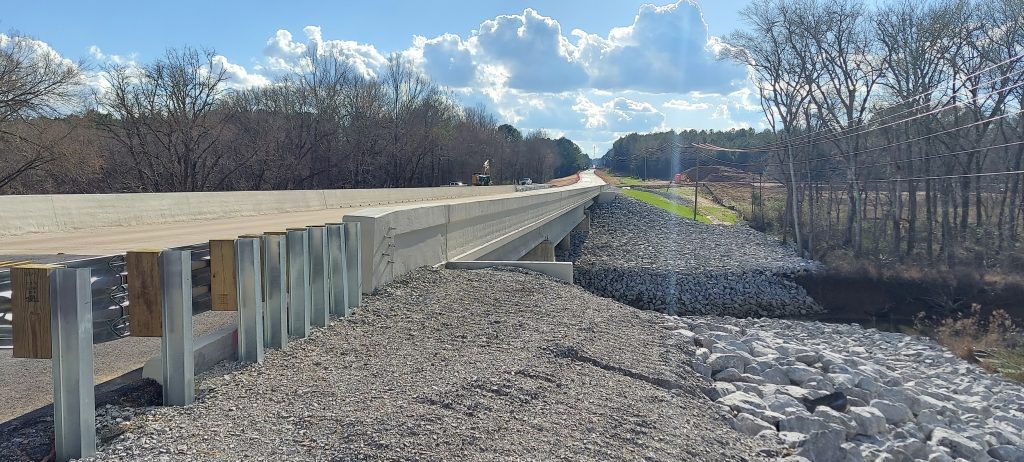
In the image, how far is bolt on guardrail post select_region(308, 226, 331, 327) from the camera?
793 cm

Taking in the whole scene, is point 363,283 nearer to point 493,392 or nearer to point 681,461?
point 493,392

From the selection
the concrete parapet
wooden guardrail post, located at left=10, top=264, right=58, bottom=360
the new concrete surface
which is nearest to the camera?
wooden guardrail post, located at left=10, top=264, right=58, bottom=360

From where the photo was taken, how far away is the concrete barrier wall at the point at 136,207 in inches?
581

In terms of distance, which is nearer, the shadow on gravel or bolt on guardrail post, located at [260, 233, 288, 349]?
the shadow on gravel

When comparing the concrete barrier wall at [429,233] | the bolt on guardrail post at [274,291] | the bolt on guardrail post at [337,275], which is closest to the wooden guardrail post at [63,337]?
the bolt on guardrail post at [274,291]

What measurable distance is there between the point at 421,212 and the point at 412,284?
61.7 inches

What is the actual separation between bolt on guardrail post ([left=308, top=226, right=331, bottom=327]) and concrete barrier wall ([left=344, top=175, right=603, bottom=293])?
1.62 m

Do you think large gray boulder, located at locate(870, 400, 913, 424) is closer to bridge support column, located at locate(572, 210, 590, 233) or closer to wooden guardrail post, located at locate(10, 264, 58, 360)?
wooden guardrail post, located at locate(10, 264, 58, 360)

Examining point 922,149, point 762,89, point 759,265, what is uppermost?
point 762,89

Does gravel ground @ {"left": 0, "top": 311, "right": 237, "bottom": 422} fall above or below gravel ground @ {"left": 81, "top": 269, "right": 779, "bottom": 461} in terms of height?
above

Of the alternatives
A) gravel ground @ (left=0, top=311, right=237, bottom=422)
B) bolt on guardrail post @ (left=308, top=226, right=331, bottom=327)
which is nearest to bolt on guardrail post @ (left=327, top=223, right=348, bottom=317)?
bolt on guardrail post @ (left=308, top=226, right=331, bottom=327)

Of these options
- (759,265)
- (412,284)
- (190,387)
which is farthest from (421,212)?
(759,265)

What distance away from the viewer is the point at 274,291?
6.76 m

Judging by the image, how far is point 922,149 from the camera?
41750mm
